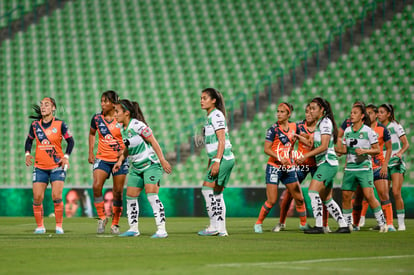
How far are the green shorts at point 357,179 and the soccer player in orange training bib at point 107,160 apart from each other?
355 cm

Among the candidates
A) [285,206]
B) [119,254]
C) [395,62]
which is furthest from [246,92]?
[119,254]

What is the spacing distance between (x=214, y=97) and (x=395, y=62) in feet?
43.9

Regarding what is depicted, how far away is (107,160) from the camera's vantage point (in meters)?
12.2

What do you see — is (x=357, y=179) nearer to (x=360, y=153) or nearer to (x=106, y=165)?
(x=360, y=153)

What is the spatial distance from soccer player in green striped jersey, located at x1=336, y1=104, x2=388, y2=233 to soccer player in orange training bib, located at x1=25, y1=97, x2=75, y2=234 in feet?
14.8

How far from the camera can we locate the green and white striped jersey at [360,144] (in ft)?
41.1

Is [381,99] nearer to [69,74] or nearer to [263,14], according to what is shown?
[263,14]

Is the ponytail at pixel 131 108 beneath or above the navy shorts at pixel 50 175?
above

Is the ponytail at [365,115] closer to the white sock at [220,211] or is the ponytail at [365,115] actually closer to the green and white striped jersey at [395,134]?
the green and white striped jersey at [395,134]

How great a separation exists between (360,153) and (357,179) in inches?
18.8

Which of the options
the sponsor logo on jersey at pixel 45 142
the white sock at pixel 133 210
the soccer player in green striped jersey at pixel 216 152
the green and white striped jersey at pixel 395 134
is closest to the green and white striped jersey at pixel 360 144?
the green and white striped jersey at pixel 395 134

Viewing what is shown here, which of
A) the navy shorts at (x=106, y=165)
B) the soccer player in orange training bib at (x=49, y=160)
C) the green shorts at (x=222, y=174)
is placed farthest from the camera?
the soccer player in orange training bib at (x=49, y=160)

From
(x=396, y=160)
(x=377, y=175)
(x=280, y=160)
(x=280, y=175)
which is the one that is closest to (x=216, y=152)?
(x=280, y=160)

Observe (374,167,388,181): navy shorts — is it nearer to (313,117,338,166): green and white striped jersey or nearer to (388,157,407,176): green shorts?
(388,157,407,176): green shorts
